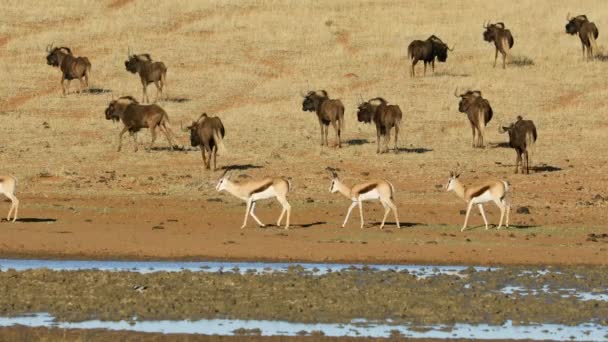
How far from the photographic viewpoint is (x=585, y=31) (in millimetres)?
45031

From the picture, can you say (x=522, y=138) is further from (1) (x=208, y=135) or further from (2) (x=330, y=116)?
(1) (x=208, y=135)

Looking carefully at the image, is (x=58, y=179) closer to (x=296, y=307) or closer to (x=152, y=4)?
(x=296, y=307)

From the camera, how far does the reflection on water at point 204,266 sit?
56.7 feet

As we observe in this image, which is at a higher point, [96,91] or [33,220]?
[96,91]

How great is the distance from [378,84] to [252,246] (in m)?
22.2

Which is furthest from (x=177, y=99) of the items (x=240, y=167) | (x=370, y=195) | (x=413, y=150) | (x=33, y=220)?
(x=370, y=195)

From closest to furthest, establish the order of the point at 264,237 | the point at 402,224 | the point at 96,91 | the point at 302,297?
the point at 302,297, the point at 264,237, the point at 402,224, the point at 96,91

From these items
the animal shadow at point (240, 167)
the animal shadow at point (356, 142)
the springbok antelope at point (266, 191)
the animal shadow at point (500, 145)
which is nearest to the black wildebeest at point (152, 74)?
the animal shadow at point (356, 142)

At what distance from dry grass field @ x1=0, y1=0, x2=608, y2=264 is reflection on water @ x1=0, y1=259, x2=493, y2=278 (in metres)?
0.56

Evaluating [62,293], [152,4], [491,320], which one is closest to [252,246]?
[62,293]

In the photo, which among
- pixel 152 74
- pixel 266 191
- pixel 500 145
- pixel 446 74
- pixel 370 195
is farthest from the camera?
pixel 446 74

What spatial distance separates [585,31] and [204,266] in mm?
29654

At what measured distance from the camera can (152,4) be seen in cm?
5519

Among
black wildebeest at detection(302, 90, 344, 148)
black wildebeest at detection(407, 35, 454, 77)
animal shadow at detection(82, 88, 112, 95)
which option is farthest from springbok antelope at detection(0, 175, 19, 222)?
black wildebeest at detection(407, 35, 454, 77)
